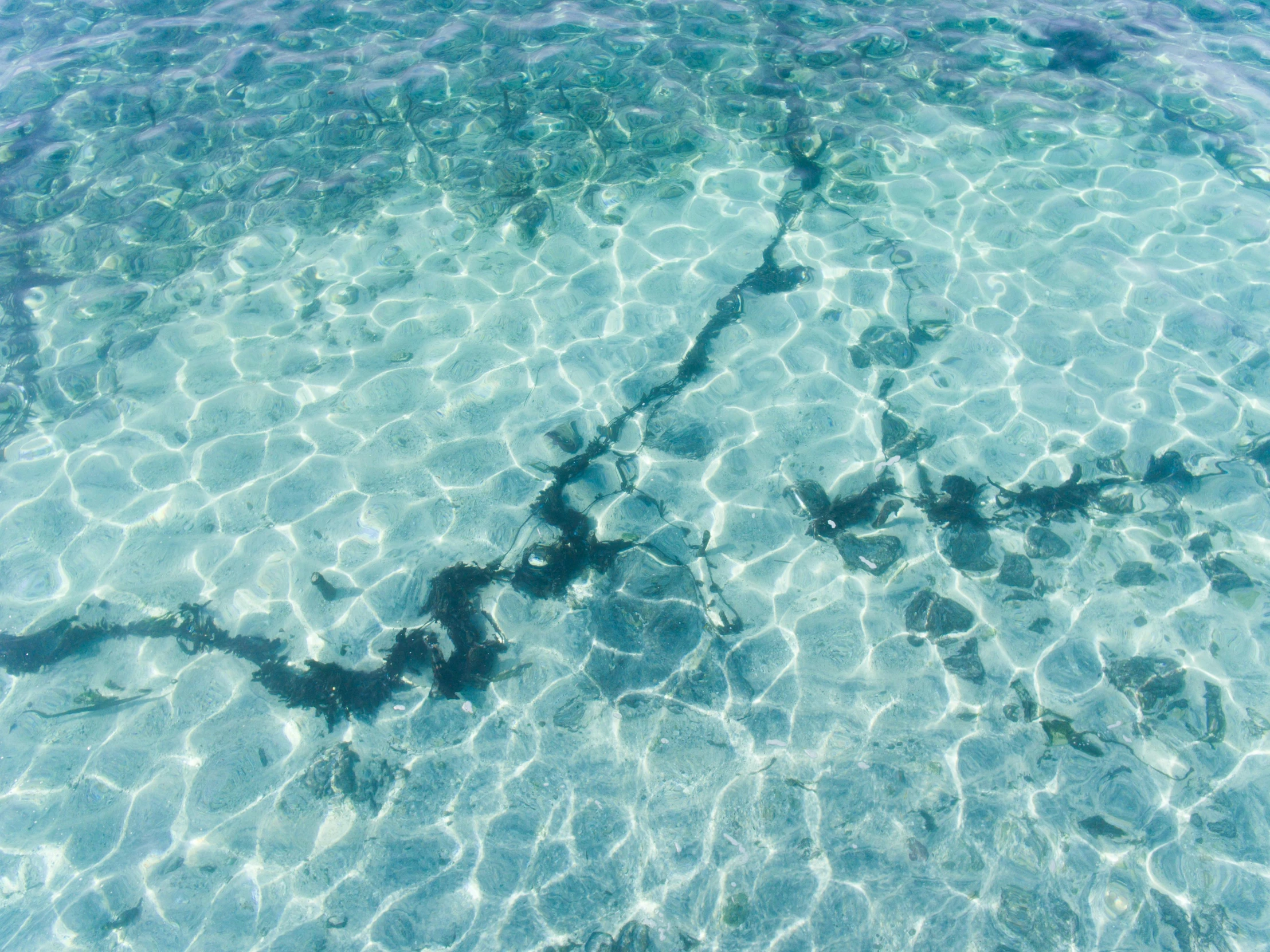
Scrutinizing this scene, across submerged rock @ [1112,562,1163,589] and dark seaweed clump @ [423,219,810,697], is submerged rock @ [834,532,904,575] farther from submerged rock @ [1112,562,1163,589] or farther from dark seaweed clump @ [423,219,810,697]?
dark seaweed clump @ [423,219,810,697]

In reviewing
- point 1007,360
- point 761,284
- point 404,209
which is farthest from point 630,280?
point 1007,360

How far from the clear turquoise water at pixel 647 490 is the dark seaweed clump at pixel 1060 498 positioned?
46 mm

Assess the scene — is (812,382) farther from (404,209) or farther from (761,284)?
(404,209)

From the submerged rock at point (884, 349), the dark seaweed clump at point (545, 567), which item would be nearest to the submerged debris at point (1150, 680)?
the submerged rock at point (884, 349)

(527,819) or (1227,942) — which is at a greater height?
(527,819)

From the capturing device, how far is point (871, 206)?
8.06 metres

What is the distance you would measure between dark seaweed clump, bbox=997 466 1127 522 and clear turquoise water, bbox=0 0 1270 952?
46mm

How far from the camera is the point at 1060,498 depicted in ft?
18.9

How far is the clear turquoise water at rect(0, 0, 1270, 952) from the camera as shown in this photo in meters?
4.36

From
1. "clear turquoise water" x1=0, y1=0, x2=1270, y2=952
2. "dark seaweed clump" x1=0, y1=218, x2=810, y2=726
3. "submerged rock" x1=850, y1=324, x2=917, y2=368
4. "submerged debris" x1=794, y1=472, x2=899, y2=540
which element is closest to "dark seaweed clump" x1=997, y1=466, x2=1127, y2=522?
"clear turquoise water" x1=0, y1=0, x2=1270, y2=952

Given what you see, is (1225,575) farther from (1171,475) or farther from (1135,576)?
(1171,475)

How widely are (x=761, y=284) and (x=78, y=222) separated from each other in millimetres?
8393

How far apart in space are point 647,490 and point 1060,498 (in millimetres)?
3585

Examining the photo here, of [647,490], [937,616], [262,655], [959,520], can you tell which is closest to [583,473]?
[647,490]
